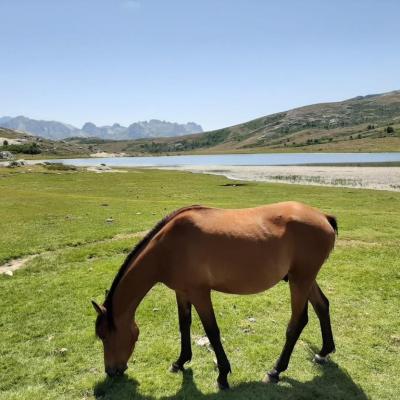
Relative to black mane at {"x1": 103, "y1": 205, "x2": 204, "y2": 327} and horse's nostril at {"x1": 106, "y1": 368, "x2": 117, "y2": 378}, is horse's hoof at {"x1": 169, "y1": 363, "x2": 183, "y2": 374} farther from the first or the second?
black mane at {"x1": 103, "y1": 205, "x2": 204, "y2": 327}

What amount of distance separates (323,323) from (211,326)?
2.86 m

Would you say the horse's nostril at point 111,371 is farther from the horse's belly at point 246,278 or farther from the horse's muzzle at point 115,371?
the horse's belly at point 246,278

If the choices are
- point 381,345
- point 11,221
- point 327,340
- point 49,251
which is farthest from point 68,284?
point 11,221

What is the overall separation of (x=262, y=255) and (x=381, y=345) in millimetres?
3942

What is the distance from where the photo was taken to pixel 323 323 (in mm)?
8375

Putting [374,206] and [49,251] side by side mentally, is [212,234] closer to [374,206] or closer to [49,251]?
[49,251]

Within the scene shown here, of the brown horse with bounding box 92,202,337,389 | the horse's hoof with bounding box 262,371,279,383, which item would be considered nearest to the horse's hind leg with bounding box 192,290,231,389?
the brown horse with bounding box 92,202,337,389

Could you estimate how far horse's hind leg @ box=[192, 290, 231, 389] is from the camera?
22.5ft

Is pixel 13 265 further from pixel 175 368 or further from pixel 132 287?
pixel 132 287

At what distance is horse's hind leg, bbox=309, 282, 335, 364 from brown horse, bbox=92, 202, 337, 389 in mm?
831

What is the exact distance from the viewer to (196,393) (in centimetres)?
708

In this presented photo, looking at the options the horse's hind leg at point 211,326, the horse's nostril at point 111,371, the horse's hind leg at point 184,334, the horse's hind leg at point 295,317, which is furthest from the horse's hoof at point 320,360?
the horse's nostril at point 111,371

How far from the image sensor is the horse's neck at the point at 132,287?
6.86 m

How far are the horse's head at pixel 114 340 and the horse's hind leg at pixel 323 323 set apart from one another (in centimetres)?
386
